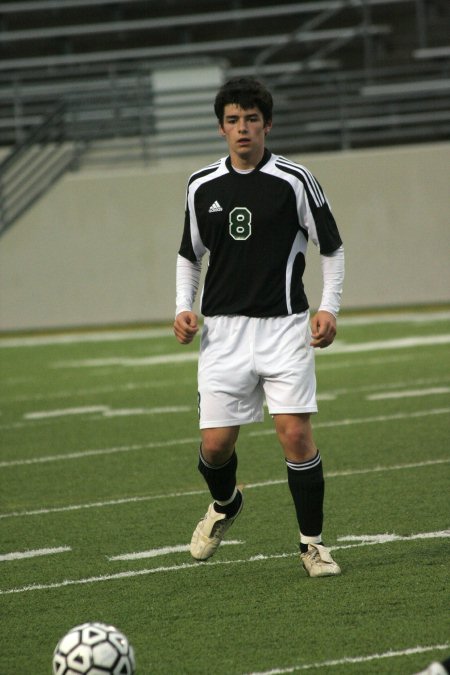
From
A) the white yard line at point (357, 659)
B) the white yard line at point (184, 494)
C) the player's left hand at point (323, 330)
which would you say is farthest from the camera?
the white yard line at point (184, 494)

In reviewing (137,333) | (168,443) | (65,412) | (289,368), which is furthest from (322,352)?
(289,368)

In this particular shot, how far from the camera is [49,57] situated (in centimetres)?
2427

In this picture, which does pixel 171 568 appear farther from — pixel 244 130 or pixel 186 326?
pixel 244 130

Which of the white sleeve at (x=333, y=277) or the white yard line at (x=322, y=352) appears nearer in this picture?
the white sleeve at (x=333, y=277)

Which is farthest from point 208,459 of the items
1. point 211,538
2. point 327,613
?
point 327,613

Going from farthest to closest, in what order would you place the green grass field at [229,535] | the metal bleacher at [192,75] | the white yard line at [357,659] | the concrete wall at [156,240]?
1. the metal bleacher at [192,75]
2. the concrete wall at [156,240]
3. the green grass field at [229,535]
4. the white yard line at [357,659]

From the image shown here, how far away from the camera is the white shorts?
5.10 m

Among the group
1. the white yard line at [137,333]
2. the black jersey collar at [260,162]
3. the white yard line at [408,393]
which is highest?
the black jersey collar at [260,162]

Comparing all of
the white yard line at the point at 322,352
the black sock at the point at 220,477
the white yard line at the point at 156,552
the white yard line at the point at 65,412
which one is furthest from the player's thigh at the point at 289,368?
the white yard line at the point at 322,352

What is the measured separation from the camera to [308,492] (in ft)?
16.8

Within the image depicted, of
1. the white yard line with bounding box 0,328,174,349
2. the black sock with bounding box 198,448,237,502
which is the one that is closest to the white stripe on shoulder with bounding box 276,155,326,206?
the black sock with bounding box 198,448,237,502

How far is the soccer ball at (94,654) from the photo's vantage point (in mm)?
3641

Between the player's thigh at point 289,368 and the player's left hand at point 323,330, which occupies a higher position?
the player's left hand at point 323,330

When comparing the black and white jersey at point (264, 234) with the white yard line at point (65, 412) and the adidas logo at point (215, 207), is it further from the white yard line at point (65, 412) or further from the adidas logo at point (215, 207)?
the white yard line at point (65, 412)
